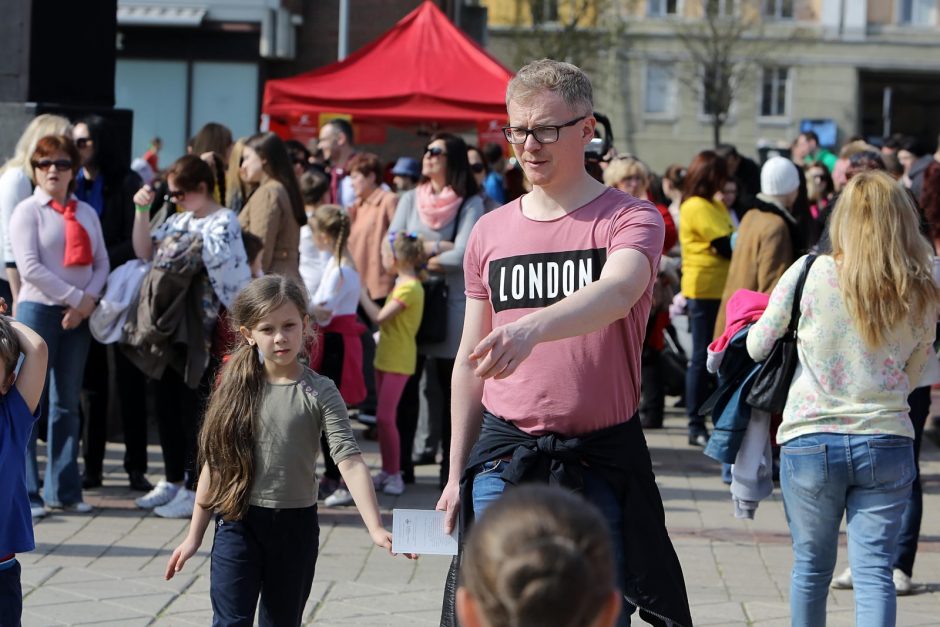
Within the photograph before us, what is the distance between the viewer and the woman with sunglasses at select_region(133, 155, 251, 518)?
24.8 feet

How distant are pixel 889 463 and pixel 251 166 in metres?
4.72

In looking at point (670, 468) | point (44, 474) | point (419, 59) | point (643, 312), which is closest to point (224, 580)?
point (643, 312)

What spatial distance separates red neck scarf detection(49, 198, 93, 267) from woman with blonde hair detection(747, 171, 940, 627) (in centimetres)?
408

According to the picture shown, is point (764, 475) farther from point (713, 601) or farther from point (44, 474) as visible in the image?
point (44, 474)

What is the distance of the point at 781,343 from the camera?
5.17 metres

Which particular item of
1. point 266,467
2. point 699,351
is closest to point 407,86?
point 699,351

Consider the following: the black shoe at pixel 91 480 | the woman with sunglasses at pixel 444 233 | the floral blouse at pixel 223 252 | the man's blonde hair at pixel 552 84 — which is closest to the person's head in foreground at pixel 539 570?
the man's blonde hair at pixel 552 84

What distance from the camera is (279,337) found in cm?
456

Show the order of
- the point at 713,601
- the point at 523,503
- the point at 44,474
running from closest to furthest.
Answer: the point at 523,503, the point at 713,601, the point at 44,474

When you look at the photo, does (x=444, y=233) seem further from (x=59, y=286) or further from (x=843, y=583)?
(x=843, y=583)

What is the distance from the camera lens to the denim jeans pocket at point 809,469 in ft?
15.8

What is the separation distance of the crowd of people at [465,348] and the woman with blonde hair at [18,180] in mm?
19

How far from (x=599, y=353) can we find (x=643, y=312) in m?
0.21

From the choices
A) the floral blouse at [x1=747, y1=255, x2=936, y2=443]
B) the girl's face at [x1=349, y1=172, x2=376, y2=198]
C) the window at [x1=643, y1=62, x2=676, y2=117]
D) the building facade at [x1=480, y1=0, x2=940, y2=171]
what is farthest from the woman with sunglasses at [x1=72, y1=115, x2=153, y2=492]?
the window at [x1=643, y1=62, x2=676, y2=117]
